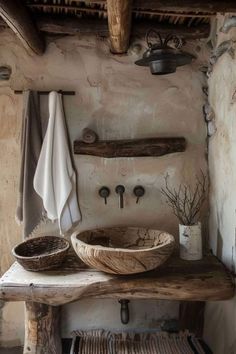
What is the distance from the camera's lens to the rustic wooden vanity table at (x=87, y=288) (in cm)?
154

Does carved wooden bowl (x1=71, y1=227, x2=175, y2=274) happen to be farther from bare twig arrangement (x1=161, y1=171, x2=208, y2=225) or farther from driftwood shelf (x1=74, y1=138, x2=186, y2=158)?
driftwood shelf (x1=74, y1=138, x2=186, y2=158)

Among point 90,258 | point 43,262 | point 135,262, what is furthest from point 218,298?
point 43,262

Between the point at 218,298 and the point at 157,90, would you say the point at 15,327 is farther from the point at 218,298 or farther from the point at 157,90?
the point at 157,90

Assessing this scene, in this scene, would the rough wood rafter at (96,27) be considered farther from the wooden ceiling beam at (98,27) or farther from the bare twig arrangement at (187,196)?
the bare twig arrangement at (187,196)

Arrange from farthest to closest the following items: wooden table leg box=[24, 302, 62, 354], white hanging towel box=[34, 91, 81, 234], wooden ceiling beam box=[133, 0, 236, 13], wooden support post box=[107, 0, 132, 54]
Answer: white hanging towel box=[34, 91, 81, 234], wooden table leg box=[24, 302, 62, 354], wooden ceiling beam box=[133, 0, 236, 13], wooden support post box=[107, 0, 132, 54]

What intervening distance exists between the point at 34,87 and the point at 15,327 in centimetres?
141

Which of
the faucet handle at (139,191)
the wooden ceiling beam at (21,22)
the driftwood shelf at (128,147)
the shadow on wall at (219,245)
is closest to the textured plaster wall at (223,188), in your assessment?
the shadow on wall at (219,245)

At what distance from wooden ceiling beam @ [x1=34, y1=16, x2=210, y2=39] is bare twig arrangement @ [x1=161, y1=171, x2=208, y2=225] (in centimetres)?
80

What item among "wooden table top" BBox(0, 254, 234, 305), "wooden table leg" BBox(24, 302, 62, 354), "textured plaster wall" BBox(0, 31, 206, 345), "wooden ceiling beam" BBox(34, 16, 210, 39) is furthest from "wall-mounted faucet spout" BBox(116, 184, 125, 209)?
"wooden ceiling beam" BBox(34, 16, 210, 39)

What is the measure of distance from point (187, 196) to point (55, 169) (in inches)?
30.6

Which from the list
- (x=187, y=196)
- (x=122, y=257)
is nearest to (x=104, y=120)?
(x=187, y=196)

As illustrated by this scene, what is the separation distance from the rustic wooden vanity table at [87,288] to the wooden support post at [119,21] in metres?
1.10

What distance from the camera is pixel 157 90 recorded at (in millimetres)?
2035

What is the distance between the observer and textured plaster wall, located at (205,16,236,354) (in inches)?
65.2
